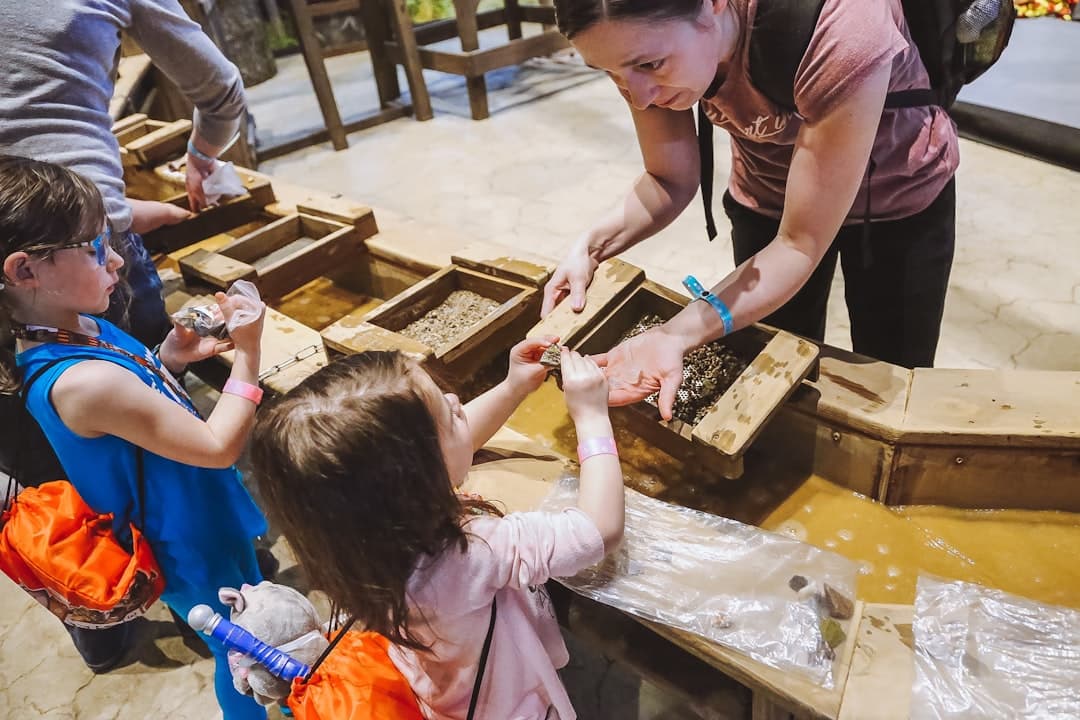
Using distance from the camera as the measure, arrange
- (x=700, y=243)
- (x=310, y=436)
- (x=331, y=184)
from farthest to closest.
Result: (x=331, y=184), (x=700, y=243), (x=310, y=436)

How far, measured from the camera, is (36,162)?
146cm

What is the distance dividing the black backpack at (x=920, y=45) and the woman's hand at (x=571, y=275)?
1.28ft

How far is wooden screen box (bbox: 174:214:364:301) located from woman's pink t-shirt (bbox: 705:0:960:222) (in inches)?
53.8

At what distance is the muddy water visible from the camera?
133 cm

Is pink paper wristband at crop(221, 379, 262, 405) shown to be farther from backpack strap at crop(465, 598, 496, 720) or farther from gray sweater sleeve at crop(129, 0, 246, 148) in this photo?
gray sweater sleeve at crop(129, 0, 246, 148)

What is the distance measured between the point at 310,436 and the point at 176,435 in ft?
1.96

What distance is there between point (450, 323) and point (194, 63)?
1089mm

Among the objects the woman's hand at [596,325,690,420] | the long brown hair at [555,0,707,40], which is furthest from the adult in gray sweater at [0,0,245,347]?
the woman's hand at [596,325,690,420]

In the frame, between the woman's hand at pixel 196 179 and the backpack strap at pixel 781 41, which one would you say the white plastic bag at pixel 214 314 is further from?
the backpack strap at pixel 781 41

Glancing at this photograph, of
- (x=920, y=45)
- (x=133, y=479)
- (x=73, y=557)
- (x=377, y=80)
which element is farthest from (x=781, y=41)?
(x=377, y=80)

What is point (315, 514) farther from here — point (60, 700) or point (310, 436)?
point (60, 700)

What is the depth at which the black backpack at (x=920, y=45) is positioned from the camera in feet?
3.86

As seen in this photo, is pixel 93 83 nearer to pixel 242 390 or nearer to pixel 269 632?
pixel 242 390

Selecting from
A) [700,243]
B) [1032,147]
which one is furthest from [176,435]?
[1032,147]
